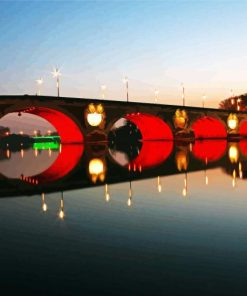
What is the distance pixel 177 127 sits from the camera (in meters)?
69.2

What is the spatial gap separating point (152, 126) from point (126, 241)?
218 feet

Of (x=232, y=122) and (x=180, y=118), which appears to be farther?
(x=232, y=122)

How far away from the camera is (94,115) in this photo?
54.4m

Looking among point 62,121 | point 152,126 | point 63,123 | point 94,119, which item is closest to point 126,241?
point 94,119

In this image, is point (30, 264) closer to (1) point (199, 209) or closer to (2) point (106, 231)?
(2) point (106, 231)

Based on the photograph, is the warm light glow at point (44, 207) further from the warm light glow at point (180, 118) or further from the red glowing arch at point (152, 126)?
the warm light glow at point (180, 118)

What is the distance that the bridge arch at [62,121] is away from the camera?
5092 centimetres

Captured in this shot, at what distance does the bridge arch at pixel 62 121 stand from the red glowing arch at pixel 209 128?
27554 mm

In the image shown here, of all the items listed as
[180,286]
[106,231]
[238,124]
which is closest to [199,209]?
[106,231]

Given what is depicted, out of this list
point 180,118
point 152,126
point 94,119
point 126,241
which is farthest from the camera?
point 152,126

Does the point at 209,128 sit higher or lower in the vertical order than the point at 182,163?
higher

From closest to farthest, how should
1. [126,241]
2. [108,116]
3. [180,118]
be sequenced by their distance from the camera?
[126,241], [108,116], [180,118]

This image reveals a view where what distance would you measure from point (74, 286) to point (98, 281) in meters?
0.37

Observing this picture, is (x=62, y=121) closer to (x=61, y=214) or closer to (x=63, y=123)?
(x=63, y=123)
